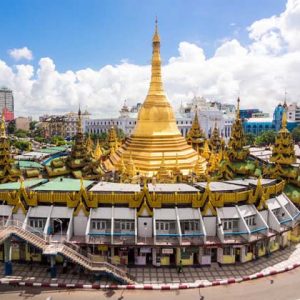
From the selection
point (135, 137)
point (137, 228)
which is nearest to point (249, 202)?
point (137, 228)

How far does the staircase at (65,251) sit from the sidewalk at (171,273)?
95cm

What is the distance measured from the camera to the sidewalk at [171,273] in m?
26.7

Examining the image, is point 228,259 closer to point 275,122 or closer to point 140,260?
point 140,260

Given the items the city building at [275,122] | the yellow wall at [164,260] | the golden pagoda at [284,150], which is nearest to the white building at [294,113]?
the city building at [275,122]

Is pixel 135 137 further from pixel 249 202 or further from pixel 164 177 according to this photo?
pixel 249 202

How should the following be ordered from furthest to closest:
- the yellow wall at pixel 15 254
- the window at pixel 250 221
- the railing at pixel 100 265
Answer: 1. the window at pixel 250 221
2. the yellow wall at pixel 15 254
3. the railing at pixel 100 265

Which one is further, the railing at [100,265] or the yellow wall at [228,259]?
the yellow wall at [228,259]

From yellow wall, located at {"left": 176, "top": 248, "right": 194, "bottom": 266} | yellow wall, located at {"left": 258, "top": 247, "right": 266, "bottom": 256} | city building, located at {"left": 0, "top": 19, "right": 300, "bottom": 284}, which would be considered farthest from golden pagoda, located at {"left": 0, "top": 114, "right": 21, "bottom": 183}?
yellow wall, located at {"left": 258, "top": 247, "right": 266, "bottom": 256}

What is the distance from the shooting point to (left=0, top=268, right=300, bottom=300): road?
23.3 metres

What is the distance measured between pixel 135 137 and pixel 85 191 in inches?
979

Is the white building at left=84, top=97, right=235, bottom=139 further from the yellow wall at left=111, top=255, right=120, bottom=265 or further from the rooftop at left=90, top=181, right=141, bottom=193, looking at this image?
the yellow wall at left=111, top=255, right=120, bottom=265

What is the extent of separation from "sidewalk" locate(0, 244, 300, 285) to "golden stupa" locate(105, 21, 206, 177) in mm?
19954

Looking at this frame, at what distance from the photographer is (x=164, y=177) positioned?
44.9 meters

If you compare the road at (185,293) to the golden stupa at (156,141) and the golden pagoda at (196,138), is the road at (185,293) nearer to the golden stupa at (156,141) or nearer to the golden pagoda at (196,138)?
the golden stupa at (156,141)
